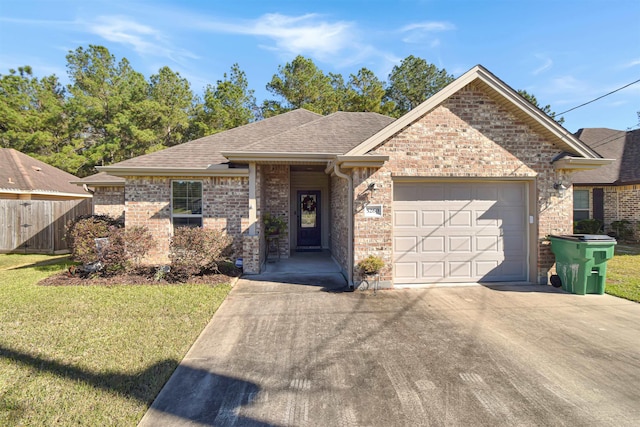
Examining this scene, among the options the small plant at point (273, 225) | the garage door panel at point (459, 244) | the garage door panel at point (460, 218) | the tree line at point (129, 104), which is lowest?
the garage door panel at point (459, 244)

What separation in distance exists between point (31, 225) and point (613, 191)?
25962 millimetres

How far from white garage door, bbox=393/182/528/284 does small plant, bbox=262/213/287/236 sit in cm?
425

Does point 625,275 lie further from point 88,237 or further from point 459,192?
point 88,237

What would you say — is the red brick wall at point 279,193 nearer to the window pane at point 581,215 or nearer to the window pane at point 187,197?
the window pane at point 187,197

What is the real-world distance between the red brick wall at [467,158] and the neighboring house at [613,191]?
31.1 feet

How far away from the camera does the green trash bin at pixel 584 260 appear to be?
6531 millimetres

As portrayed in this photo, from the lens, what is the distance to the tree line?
21.9 metres

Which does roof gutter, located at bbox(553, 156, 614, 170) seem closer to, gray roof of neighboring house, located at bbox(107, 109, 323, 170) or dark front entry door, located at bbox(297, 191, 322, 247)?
dark front entry door, located at bbox(297, 191, 322, 247)

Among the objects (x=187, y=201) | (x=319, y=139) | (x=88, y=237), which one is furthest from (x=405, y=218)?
(x=88, y=237)

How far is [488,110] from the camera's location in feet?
24.0

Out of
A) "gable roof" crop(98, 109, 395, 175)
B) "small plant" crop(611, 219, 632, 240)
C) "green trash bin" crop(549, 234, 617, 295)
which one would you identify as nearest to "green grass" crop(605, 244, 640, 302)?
"green trash bin" crop(549, 234, 617, 295)

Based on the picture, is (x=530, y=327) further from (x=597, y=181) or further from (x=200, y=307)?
(x=597, y=181)

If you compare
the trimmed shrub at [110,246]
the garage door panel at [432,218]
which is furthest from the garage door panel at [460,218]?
the trimmed shrub at [110,246]

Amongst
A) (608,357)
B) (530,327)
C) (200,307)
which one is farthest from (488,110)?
(200,307)
